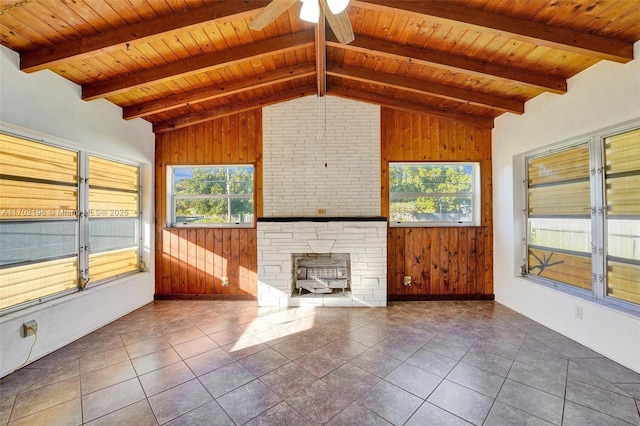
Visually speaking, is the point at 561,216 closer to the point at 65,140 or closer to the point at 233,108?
the point at 233,108

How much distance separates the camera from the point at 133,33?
2.21 metres

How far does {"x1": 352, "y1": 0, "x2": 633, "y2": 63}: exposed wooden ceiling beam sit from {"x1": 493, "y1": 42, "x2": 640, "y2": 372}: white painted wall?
252 mm

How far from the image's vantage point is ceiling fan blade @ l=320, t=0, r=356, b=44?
1.59 metres

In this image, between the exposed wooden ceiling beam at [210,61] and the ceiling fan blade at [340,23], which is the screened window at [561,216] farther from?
the exposed wooden ceiling beam at [210,61]

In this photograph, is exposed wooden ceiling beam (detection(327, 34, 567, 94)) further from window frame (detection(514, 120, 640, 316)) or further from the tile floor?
the tile floor

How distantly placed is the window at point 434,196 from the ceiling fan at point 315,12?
2679mm

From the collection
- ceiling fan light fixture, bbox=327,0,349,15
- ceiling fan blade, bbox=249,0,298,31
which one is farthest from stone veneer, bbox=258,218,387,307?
ceiling fan light fixture, bbox=327,0,349,15

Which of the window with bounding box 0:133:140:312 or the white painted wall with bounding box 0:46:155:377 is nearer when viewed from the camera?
the white painted wall with bounding box 0:46:155:377

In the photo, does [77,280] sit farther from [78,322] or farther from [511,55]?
[511,55]

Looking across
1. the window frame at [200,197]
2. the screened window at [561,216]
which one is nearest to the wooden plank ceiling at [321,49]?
the window frame at [200,197]

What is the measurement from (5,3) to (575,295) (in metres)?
5.57

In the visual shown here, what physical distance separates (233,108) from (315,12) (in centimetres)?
268

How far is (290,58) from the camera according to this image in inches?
127

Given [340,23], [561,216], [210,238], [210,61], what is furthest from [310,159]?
[561,216]
